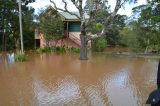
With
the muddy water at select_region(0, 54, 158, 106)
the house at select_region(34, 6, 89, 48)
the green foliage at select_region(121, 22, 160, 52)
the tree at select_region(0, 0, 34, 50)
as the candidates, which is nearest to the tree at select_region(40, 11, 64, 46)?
the tree at select_region(0, 0, 34, 50)

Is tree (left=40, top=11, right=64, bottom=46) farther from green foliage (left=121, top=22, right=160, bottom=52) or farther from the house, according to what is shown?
green foliage (left=121, top=22, right=160, bottom=52)

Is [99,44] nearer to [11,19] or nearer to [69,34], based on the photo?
[69,34]

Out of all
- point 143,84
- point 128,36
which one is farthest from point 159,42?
point 143,84

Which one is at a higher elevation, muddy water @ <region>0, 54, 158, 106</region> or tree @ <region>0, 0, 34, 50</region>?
tree @ <region>0, 0, 34, 50</region>

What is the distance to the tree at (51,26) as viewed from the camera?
101 feet

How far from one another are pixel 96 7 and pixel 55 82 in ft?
41.3

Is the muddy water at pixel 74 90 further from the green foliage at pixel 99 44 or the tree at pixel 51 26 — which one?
the green foliage at pixel 99 44

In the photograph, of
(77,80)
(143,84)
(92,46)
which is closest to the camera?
(143,84)

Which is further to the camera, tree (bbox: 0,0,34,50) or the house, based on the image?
the house

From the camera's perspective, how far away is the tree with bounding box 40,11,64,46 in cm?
3084

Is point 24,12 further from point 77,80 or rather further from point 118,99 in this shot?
point 118,99

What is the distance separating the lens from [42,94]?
947 centimetres

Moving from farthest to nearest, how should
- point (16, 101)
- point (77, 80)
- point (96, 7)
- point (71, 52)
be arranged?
point (71, 52) < point (96, 7) < point (77, 80) < point (16, 101)

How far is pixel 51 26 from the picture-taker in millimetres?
30781
